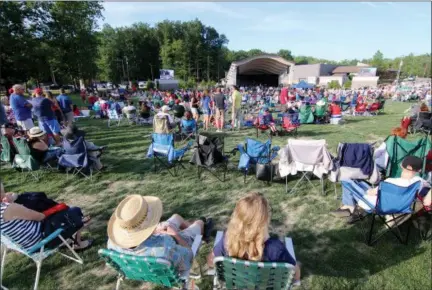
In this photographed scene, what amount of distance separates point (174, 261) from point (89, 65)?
40.5 meters

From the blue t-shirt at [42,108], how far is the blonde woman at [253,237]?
7.05 metres

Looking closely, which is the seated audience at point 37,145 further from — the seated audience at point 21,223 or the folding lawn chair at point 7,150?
the seated audience at point 21,223

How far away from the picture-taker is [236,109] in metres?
10.8

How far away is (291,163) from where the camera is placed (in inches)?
194

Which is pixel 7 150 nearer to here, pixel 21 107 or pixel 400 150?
pixel 21 107

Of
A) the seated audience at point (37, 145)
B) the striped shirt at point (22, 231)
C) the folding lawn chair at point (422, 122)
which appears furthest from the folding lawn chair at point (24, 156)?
the folding lawn chair at point (422, 122)

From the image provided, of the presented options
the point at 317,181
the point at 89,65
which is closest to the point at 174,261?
the point at 317,181

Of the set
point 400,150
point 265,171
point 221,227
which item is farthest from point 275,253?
point 400,150

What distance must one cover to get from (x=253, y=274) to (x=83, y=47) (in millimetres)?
40747

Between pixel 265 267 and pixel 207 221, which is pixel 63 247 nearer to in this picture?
pixel 207 221

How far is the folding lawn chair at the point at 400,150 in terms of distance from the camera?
4.49 m

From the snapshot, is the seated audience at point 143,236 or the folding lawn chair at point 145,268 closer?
the folding lawn chair at point 145,268

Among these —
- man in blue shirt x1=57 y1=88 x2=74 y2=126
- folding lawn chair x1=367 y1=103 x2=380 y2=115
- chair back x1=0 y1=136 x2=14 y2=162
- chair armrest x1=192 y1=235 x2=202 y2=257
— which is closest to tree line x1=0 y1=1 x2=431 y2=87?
man in blue shirt x1=57 y1=88 x2=74 y2=126

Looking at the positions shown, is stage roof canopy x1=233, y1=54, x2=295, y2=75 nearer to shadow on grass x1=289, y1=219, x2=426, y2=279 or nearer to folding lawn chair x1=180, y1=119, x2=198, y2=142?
folding lawn chair x1=180, y1=119, x2=198, y2=142
